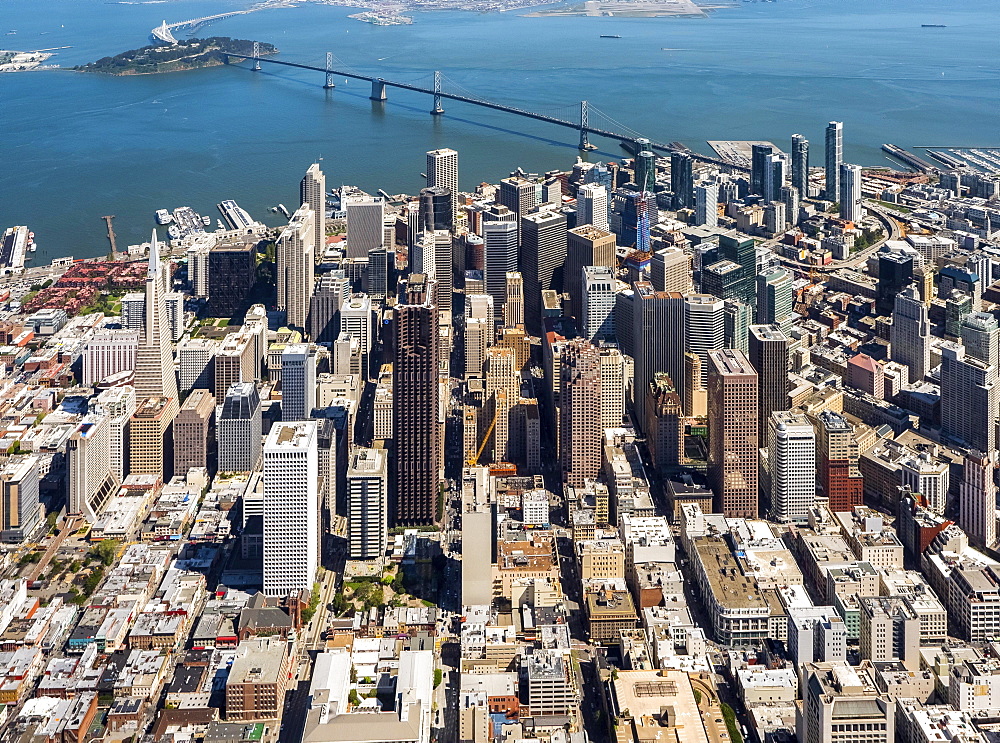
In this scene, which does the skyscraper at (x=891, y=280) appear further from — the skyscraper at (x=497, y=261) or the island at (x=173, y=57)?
the island at (x=173, y=57)

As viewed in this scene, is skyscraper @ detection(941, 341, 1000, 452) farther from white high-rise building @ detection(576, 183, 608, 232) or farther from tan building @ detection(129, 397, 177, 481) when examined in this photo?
tan building @ detection(129, 397, 177, 481)

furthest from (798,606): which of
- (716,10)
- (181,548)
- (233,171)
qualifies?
(716,10)

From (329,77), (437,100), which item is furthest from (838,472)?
(329,77)

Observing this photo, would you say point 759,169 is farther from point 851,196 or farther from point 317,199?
point 317,199

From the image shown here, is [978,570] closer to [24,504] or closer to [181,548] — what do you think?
[181,548]

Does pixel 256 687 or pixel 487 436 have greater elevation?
pixel 487 436

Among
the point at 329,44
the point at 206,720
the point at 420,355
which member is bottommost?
the point at 206,720
